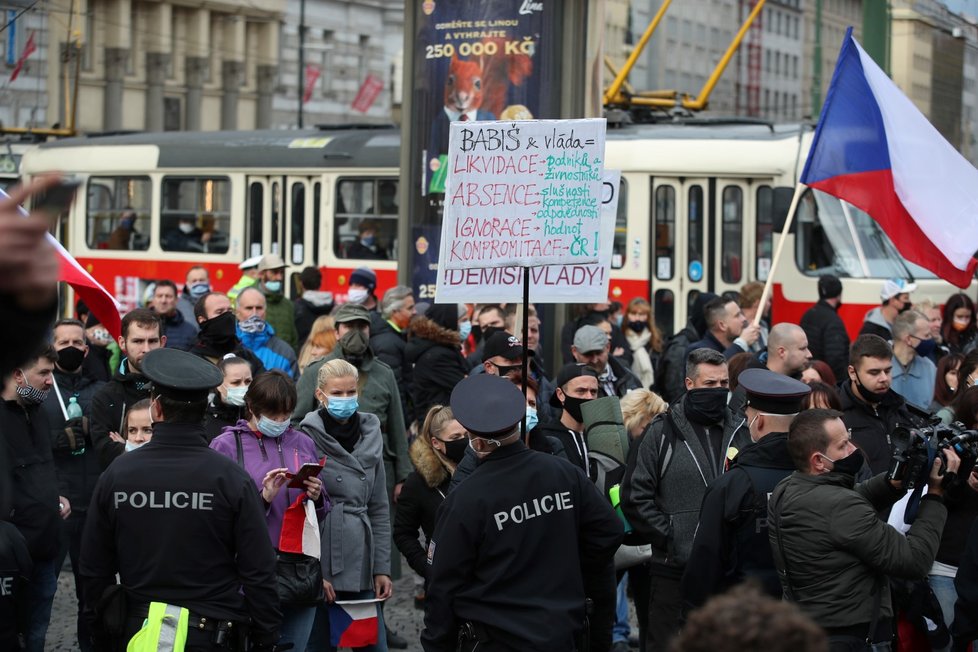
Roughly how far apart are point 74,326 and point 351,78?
62856 millimetres

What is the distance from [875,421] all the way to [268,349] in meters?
4.04

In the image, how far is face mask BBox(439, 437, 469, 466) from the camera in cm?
692

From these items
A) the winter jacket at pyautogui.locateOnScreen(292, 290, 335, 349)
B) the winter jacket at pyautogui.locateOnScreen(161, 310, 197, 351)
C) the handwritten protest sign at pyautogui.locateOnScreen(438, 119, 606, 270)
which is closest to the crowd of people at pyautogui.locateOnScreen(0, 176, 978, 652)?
the handwritten protest sign at pyautogui.locateOnScreen(438, 119, 606, 270)

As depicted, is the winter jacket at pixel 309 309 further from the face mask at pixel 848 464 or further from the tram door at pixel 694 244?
the face mask at pixel 848 464

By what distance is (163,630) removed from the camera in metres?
5.21

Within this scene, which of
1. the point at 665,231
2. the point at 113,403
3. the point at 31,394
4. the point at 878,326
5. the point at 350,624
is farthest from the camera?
the point at 665,231

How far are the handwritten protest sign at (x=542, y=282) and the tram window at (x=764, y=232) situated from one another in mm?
8836

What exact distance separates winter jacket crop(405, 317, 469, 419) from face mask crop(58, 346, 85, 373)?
2.18 m

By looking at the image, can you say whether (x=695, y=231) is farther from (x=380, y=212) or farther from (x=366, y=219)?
(x=366, y=219)

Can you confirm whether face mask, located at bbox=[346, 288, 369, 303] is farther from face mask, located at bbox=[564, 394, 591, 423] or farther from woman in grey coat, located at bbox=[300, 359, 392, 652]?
woman in grey coat, located at bbox=[300, 359, 392, 652]

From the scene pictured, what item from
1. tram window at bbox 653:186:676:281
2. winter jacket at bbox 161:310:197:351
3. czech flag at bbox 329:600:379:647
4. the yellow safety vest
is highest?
tram window at bbox 653:186:676:281

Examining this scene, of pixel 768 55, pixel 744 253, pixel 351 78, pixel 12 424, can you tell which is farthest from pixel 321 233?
pixel 768 55

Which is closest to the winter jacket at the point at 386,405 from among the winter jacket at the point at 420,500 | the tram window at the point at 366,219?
the winter jacket at the point at 420,500

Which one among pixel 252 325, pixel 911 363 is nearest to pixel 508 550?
pixel 252 325
